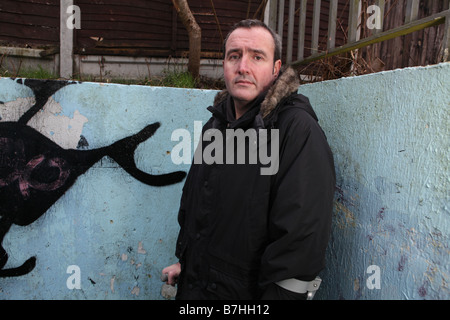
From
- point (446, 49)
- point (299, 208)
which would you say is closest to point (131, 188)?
point (299, 208)

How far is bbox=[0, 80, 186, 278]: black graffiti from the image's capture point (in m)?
2.15

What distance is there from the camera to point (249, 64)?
5.45 ft

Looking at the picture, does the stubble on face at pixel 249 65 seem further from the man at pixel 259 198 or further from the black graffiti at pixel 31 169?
the black graffiti at pixel 31 169

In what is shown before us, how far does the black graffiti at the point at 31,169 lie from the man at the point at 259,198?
37.7 inches

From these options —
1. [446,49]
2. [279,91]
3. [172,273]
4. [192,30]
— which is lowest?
[172,273]

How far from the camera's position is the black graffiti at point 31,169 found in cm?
215

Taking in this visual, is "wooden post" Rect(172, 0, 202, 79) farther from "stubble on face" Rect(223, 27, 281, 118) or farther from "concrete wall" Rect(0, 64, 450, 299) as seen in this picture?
"stubble on face" Rect(223, 27, 281, 118)

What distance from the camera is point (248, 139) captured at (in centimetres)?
153

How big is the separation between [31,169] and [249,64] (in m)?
1.58

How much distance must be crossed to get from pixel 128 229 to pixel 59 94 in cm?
102

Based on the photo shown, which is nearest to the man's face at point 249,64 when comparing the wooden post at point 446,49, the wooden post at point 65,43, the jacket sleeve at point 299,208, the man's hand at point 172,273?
the jacket sleeve at point 299,208

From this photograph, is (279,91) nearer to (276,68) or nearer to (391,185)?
(276,68)

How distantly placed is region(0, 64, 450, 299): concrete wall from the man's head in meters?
0.41
